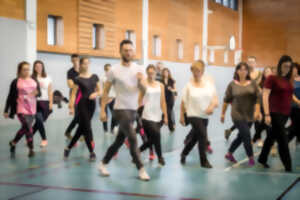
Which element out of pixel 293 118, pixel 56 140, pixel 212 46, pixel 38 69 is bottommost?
pixel 56 140

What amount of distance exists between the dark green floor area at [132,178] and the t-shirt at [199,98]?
0.87 m

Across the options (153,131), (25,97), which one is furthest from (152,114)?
(25,97)

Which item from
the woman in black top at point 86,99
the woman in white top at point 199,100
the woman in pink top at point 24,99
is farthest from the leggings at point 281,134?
the woman in pink top at point 24,99

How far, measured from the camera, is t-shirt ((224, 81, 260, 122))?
22.4ft

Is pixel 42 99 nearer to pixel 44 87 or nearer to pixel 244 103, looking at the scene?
pixel 44 87

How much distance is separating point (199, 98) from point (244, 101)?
2.67 feet

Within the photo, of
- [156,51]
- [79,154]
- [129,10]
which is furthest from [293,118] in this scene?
[156,51]

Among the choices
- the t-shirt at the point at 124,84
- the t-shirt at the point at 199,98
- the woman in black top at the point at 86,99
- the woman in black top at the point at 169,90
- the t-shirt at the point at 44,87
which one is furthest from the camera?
the woman in black top at the point at 169,90

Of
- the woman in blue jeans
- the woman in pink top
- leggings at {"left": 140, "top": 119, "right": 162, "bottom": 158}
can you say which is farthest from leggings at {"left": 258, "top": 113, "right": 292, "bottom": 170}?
the woman in pink top

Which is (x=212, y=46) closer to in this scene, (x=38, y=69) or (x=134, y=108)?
(x=38, y=69)

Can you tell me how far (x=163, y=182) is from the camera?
5.68 metres

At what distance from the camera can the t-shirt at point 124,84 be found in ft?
18.7

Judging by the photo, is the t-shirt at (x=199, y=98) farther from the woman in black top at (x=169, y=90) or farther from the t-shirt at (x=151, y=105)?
the woman in black top at (x=169, y=90)

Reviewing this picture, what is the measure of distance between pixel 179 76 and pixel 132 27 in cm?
552
